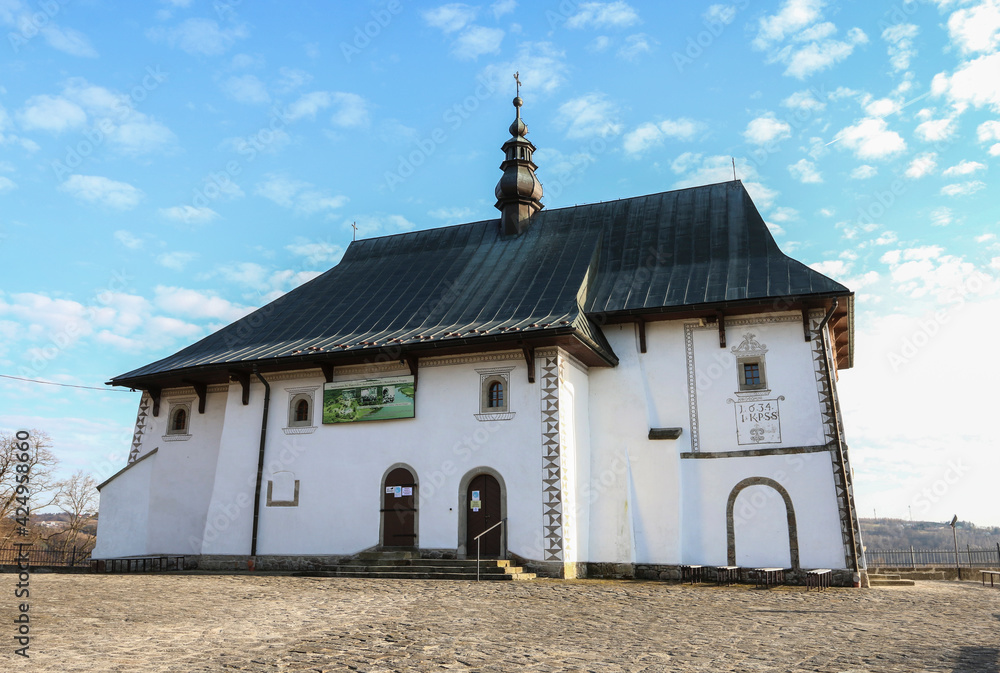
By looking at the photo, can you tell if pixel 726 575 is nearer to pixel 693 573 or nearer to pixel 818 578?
pixel 693 573

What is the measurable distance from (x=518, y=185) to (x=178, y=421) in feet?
43.2

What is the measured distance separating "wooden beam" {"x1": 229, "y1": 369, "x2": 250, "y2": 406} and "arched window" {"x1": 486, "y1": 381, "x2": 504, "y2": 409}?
7478 mm

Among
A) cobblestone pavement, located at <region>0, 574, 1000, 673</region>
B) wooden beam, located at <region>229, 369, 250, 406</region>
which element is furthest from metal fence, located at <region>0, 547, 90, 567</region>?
cobblestone pavement, located at <region>0, 574, 1000, 673</region>

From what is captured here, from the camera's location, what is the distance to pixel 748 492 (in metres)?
18.6

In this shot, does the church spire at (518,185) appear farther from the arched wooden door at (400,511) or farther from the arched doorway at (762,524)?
the arched doorway at (762,524)

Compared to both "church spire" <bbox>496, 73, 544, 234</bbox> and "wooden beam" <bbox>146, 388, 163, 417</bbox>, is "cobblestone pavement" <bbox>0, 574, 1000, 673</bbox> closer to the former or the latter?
"wooden beam" <bbox>146, 388, 163, 417</bbox>

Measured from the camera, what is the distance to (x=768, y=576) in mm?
16672

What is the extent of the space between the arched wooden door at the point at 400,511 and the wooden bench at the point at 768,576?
8.16 metres

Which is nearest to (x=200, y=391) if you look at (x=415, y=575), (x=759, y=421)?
(x=415, y=575)

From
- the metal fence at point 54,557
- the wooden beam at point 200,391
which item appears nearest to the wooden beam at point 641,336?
the wooden beam at point 200,391

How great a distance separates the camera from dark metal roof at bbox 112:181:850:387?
19.5 meters

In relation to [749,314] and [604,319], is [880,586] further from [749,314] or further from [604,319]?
[604,319]

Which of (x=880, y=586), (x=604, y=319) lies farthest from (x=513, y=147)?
(x=880, y=586)

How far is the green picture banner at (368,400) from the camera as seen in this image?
2008 cm
